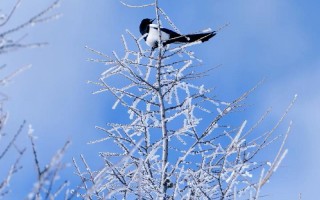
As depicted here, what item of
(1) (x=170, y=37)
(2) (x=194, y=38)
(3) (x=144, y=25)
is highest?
(3) (x=144, y=25)

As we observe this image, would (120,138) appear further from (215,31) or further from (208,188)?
(215,31)

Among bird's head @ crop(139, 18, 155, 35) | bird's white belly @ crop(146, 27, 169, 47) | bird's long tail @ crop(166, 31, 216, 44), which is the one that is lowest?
bird's long tail @ crop(166, 31, 216, 44)

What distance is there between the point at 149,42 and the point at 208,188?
96.9 inches

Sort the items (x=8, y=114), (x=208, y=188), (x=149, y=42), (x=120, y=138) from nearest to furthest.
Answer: (x=8, y=114) < (x=208, y=188) < (x=120, y=138) < (x=149, y=42)

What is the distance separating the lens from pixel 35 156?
7.24ft

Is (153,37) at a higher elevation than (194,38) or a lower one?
higher

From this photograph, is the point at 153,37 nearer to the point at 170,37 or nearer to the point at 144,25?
the point at 170,37

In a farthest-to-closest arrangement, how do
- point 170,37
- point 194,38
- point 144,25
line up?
1. point 144,25
2. point 170,37
3. point 194,38

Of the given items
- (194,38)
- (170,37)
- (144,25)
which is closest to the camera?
(194,38)

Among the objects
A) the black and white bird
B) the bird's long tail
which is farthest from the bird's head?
the bird's long tail

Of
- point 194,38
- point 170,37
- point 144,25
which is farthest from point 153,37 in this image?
point 144,25

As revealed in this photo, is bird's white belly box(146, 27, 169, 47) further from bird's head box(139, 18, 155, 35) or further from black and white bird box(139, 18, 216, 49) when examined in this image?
bird's head box(139, 18, 155, 35)

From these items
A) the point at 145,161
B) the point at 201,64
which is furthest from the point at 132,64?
the point at 145,161

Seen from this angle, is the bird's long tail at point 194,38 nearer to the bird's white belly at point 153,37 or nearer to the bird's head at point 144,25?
the bird's white belly at point 153,37
